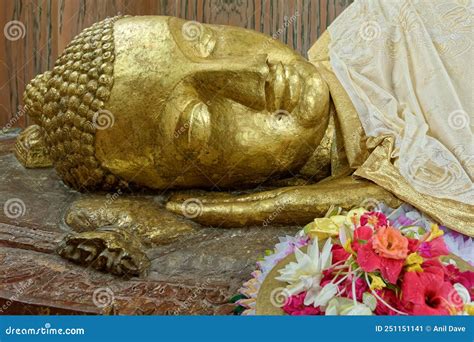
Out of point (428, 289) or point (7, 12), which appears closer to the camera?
point (428, 289)

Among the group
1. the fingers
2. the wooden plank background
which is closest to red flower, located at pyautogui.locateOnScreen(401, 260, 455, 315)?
the fingers

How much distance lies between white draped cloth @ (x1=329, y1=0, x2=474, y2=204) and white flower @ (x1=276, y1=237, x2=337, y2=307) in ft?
1.83

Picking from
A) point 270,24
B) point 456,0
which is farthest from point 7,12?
point 456,0

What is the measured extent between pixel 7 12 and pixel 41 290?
179cm

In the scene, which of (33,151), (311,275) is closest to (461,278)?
(311,275)

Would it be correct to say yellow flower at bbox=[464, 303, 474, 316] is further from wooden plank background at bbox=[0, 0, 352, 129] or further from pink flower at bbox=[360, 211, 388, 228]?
wooden plank background at bbox=[0, 0, 352, 129]

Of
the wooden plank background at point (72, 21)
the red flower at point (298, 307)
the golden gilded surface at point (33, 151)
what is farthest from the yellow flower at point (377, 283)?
the wooden plank background at point (72, 21)

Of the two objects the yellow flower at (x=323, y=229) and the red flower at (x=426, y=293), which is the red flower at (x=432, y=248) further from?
the yellow flower at (x=323, y=229)

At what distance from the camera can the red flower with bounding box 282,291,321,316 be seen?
1.29m

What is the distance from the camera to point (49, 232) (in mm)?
1888

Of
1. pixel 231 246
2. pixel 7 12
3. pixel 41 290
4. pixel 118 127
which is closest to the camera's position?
pixel 41 290

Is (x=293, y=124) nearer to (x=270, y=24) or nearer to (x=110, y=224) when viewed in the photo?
(x=110, y=224)

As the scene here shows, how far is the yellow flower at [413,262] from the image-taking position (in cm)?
129

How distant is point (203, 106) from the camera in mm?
1866
